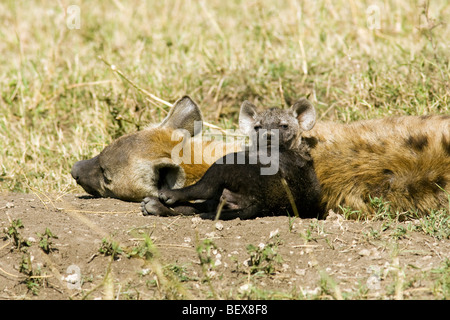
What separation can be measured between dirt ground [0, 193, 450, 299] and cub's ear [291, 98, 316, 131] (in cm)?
71

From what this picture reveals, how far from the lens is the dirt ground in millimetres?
3141

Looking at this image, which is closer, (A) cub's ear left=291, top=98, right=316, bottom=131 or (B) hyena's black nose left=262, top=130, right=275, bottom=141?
(B) hyena's black nose left=262, top=130, right=275, bottom=141

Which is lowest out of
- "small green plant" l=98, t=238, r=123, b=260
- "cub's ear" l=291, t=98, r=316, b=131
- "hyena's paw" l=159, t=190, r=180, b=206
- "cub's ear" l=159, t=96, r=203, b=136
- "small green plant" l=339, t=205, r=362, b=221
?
"small green plant" l=339, t=205, r=362, b=221

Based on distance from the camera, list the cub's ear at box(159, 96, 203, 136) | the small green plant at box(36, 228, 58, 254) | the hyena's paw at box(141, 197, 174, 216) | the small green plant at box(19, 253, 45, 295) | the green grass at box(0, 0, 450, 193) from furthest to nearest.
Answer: the green grass at box(0, 0, 450, 193)
the cub's ear at box(159, 96, 203, 136)
the hyena's paw at box(141, 197, 174, 216)
the small green plant at box(36, 228, 58, 254)
the small green plant at box(19, 253, 45, 295)

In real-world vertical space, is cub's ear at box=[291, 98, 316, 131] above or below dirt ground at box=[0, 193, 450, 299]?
above

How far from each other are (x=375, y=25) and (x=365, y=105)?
180 cm

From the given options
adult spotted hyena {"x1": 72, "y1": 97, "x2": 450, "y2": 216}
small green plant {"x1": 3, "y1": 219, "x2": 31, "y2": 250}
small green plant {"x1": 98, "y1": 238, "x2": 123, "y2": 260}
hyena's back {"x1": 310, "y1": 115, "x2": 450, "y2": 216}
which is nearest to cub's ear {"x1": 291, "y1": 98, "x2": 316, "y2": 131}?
adult spotted hyena {"x1": 72, "y1": 97, "x2": 450, "y2": 216}

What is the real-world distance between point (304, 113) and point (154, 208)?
3.95 feet

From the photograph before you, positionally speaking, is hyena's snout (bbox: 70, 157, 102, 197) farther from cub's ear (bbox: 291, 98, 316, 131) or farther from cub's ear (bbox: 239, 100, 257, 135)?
cub's ear (bbox: 291, 98, 316, 131)

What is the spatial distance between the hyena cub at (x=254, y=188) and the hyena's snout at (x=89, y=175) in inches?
25.6

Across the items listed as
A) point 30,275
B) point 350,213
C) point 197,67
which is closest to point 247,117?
point 350,213

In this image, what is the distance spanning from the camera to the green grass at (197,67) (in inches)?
222

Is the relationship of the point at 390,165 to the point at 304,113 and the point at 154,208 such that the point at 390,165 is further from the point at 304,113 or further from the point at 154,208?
the point at 154,208

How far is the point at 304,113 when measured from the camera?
14.4ft
